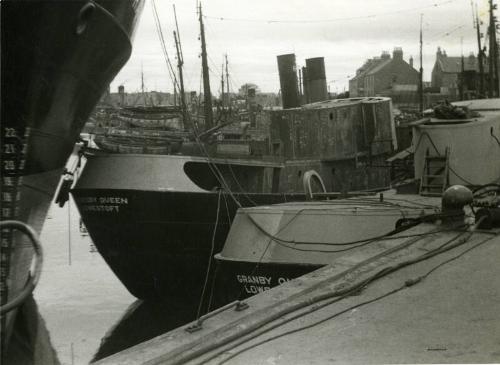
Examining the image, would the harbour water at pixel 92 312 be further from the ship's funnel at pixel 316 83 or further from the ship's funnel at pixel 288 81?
the ship's funnel at pixel 316 83

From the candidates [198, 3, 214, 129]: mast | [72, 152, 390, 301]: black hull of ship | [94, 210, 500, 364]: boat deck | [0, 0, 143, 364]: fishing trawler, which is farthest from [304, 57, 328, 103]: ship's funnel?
[94, 210, 500, 364]: boat deck

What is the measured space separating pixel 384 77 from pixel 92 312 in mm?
31644

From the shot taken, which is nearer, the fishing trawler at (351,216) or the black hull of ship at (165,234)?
the fishing trawler at (351,216)

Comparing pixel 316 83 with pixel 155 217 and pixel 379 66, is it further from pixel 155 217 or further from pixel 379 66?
pixel 379 66

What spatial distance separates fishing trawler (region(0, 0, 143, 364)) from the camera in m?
7.56

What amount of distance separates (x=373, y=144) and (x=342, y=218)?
780 cm

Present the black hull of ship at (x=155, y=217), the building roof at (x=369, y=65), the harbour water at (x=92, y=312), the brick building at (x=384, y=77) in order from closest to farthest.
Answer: the harbour water at (x=92, y=312) < the black hull of ship at (x=155, y=217) < the brick building at (x=384, y=77) < the building roof at (x=369, y=65)

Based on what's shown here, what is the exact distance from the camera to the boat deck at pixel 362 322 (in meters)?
3.92

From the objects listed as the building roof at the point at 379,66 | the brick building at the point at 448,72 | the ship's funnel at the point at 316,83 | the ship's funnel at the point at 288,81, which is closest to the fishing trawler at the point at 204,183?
the ship's funnel at the point at 288,81

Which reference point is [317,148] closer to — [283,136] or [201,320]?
[283,136]

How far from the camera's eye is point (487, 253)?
6.49 meters

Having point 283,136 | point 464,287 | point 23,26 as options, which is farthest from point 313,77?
point 464,287

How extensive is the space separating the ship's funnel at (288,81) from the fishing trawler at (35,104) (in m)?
10.8

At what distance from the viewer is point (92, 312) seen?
14727 mm
